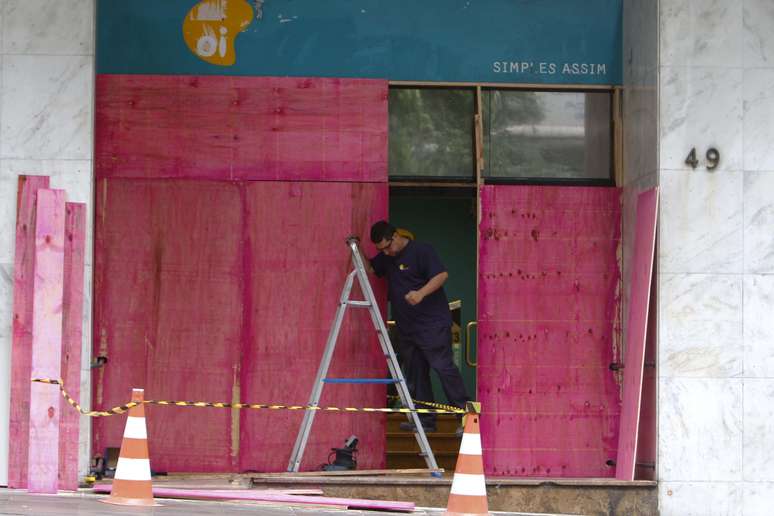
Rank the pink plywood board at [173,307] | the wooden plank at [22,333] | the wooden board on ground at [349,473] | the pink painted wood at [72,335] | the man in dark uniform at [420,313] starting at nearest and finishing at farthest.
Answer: the pink painted wood at [72,335] < the wooden plank at [22,333] < the wooden board on ground at [349,473] < the pink plywood board at [173,307] < the man in dark uniform at [420,313]

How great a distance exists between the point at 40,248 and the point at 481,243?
3917mm

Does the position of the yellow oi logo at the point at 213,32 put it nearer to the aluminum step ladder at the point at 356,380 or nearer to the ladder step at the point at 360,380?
the aluminum step ladder at the point at 356,380

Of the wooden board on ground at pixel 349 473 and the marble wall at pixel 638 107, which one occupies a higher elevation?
the marble wall at pixel 638 107

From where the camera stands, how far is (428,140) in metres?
13.8

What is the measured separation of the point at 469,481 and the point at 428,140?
3962 millimetres

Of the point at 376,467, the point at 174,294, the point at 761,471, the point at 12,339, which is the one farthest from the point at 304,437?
the point at 761,471

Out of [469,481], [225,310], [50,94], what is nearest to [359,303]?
[225,310]

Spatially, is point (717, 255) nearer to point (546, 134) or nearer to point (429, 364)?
point (546, 134)

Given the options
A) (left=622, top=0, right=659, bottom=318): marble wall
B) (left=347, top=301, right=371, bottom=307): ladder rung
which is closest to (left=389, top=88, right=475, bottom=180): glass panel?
(left=347, top=301, right=371, bottom=307): ladder rung

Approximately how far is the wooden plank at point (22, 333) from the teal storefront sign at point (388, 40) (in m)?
1.77

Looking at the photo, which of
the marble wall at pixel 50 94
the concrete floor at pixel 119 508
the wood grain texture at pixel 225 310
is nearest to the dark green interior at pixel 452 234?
the wood grain texture at pixel 225 310

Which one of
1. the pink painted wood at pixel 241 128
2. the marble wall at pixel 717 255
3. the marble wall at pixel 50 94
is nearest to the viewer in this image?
the marble wall at pixel 50 94

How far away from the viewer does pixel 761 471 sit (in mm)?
12953

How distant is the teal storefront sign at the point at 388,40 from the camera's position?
13523 millimetres
